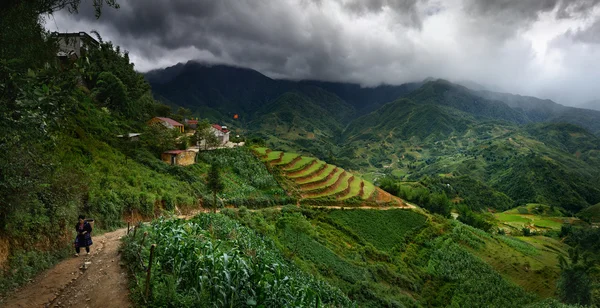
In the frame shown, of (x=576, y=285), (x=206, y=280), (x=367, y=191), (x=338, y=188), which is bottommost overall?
(x=576, y=285)

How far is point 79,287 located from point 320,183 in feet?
136

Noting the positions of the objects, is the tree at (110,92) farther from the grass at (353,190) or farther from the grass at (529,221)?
the grass at (529,221)

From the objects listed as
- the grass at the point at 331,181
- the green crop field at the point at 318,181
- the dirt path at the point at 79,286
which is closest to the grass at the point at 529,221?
the green crop field at the point at 318,181

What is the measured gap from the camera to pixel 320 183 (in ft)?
162

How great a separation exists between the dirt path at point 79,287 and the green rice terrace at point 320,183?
3187 centimetres

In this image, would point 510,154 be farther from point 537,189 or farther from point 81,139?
point 81,139

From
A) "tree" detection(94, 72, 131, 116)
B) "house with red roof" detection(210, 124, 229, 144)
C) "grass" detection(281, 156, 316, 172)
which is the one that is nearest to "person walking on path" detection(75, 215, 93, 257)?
"tree" detection(94, 72, 131, 116)

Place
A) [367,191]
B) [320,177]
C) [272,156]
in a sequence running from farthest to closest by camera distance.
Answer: [367,191], [272,156], [320,177]

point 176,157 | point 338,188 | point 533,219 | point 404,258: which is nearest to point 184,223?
point 176,157

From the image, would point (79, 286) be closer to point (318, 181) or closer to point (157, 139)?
point (157, 139)

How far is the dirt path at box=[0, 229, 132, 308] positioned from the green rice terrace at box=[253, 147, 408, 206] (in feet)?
105

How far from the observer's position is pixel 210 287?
27.2 feet

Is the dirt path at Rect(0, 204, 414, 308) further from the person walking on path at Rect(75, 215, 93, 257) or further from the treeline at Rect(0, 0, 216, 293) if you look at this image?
the treeline at Rect(0, 0, 216, 293)

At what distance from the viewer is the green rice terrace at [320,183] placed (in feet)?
149
